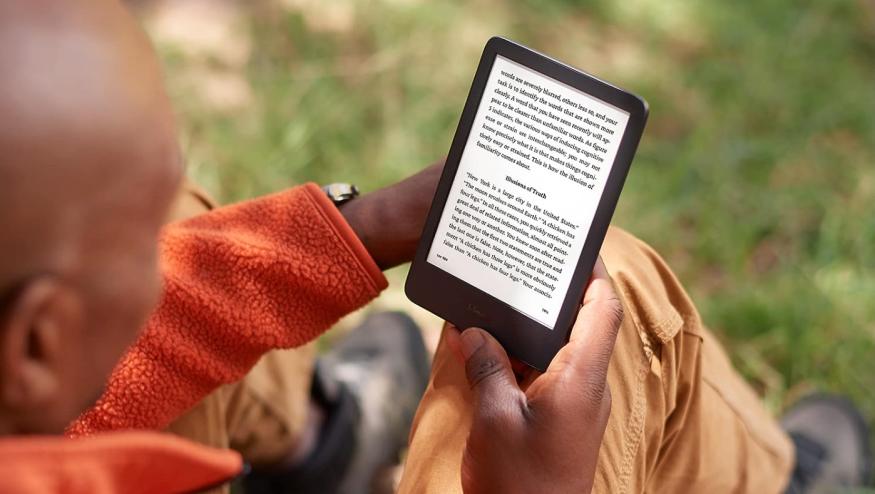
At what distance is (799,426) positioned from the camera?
130cm

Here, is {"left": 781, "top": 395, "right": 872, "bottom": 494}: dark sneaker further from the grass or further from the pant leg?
the pant leg

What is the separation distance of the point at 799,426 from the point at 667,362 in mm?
589

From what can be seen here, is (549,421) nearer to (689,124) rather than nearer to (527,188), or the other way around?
(527,188)

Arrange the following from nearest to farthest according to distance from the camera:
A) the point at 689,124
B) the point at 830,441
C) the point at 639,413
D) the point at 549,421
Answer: the point at 549,421 < the point at 639,413 < the point at 830,441 < the point at 689,124

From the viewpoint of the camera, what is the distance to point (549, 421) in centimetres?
69

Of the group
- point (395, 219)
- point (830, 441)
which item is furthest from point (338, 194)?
point (830, 441)

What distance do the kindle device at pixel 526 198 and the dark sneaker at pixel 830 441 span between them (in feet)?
2.07

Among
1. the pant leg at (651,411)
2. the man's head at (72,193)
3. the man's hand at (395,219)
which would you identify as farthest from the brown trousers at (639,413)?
the man's head at (72,193)

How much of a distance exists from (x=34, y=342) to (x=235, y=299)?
0.29 meters

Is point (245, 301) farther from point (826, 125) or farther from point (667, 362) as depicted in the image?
point (826, 125)

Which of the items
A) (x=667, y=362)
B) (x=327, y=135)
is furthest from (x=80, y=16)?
(x=327, y=135)

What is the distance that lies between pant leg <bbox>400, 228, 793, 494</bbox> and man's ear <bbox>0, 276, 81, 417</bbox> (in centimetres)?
32

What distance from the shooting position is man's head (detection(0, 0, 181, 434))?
1.67ft

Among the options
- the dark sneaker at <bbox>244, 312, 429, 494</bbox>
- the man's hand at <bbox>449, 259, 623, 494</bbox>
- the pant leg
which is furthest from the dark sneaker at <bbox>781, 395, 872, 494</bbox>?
the man's hand at <bbox>449, 259, 623, 494</bbox>
